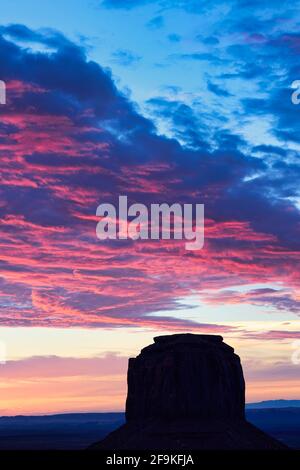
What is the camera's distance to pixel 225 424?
182500 millimetres

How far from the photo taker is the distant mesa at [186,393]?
18012 cm

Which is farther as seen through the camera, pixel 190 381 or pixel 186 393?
pixel 190 381

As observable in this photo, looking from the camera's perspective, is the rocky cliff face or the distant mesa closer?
the distant mesa

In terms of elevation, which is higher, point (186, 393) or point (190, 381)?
point (190, 381)

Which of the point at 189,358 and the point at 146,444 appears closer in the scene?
the point at 146,444

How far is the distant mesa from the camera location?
591ft

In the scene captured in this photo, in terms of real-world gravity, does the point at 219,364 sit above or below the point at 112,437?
above

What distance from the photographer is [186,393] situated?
187 metres

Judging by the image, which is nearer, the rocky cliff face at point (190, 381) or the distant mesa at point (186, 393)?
the distant mesa at point (186, 393)
